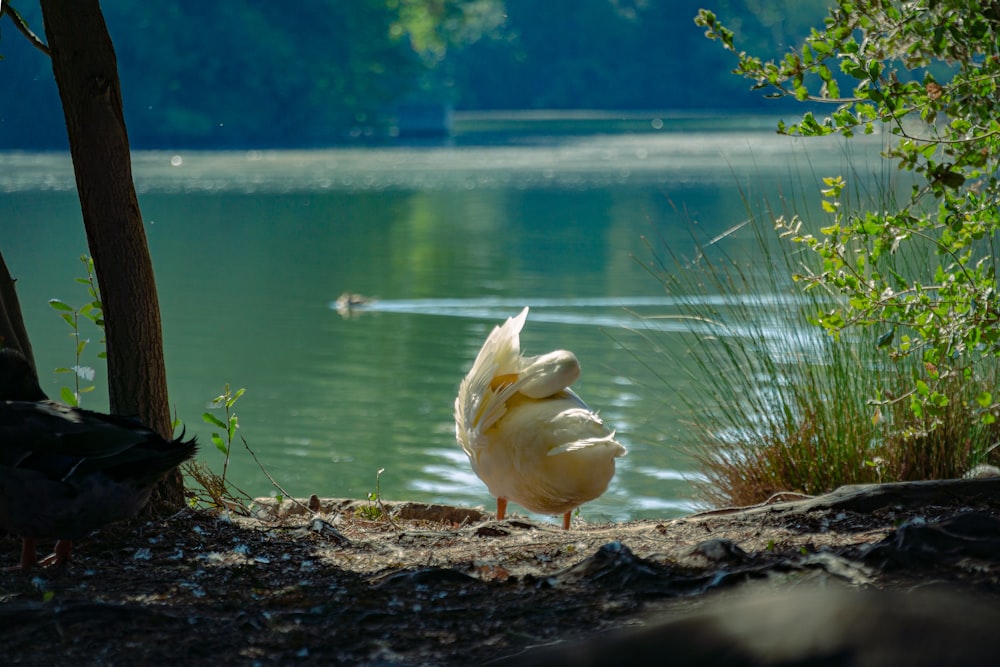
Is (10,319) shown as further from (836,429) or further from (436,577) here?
(836,429)

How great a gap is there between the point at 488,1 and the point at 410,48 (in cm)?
1449

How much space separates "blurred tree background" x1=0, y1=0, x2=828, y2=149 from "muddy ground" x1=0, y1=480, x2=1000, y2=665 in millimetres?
42497

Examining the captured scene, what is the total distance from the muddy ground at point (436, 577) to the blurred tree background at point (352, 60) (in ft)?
139

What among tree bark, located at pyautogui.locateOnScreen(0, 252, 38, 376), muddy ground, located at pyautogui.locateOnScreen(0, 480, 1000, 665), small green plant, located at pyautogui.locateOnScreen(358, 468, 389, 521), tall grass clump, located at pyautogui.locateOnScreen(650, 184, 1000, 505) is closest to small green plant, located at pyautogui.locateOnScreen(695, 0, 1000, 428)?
tall grass clump, located at pyautogui.locateOnScreen(650, 184, 1000, 505)

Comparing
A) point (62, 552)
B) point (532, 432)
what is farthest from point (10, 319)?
point (532, 432)

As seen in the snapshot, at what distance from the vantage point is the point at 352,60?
71125 mm

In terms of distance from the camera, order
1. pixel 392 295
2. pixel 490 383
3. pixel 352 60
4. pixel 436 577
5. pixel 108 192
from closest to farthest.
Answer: pixel 436 577, pixel 108 192, pixel 490 383, pixel 392 295, pixel 352 60

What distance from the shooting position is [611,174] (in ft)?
156

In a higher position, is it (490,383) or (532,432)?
(490,383)

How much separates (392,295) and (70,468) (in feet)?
58.2

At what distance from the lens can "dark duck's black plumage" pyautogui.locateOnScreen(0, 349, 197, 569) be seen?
345 centimetres

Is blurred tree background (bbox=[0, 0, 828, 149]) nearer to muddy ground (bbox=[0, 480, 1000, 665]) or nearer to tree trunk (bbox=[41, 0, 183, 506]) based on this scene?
tree trunk (bbox=[41, 0, 183, 506])

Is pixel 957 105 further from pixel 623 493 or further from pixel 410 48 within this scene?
pixel 410 48

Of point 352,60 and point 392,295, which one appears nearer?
point 392,295
